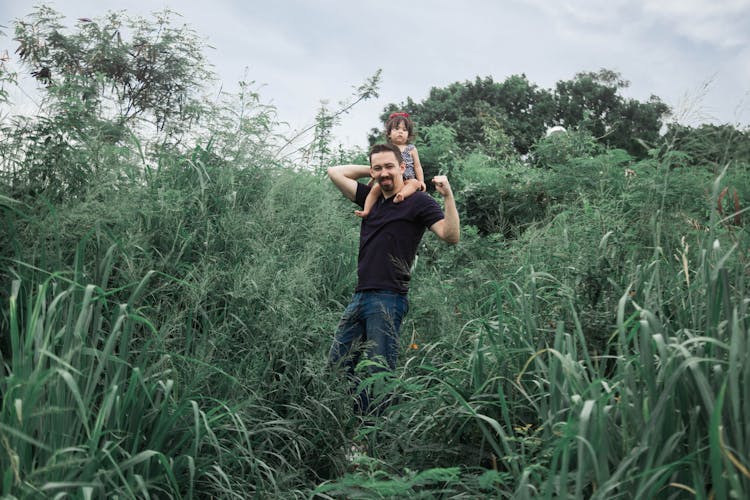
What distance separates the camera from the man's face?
434 centimetres

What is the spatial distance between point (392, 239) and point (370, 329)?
593 mm

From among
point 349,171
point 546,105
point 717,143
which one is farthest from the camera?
point 546,105

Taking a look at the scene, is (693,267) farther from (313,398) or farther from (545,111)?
(545,111)

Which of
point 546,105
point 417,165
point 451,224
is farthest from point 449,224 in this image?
point 546,105

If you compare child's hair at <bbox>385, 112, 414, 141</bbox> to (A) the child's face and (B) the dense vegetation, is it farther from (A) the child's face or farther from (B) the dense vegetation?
(B) the dense vegetation

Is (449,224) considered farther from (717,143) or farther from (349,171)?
(717,143)

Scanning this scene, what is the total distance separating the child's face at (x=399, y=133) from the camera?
6.86 meters

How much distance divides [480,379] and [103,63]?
10.6m

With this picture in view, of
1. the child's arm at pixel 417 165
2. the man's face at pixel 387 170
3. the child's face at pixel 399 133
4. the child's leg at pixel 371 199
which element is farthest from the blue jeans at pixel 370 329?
the child's arm at pixel 417 165

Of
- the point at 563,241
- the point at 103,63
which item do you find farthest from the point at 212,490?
the point at 103,63

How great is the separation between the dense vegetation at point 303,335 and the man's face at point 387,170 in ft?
2.28

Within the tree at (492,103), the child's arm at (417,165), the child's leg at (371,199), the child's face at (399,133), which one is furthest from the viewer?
the tree at (492,103)

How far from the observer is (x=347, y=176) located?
196 inches

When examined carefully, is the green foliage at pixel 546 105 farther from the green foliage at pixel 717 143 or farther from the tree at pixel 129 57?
the green foliage at pixel 717 143
